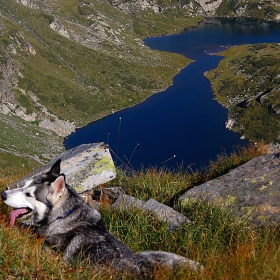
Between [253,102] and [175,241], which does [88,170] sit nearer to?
[175,241]

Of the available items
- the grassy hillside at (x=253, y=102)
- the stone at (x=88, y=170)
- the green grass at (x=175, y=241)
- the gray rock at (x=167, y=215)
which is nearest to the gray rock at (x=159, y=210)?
the gray rock at (x=167, y=215)

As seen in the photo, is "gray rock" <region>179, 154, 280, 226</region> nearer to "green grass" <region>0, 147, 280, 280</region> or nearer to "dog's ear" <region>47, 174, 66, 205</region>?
"green grass" <region>0, 147, 280, 280</region>

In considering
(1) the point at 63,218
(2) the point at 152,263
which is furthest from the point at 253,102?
(2) the point at 152,263

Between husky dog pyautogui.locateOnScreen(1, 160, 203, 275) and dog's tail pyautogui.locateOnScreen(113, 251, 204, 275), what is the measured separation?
122 millimetres

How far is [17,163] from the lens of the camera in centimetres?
9044

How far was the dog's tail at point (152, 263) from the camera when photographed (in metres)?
5.62

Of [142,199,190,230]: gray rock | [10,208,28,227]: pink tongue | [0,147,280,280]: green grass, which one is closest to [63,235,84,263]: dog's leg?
[0,147,280,280]: green grass

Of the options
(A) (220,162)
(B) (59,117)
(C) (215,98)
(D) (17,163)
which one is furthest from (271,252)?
(C) (215,98)

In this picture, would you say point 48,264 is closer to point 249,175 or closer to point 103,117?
point 249,175

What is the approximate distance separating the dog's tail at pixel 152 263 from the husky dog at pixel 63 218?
12 cm

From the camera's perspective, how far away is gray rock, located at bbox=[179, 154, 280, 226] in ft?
30.0

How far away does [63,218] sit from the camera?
7.53 meters

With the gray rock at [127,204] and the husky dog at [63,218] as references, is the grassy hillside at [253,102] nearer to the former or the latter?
the gray rock at [127,204]

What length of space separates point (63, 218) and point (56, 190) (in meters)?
0.63
